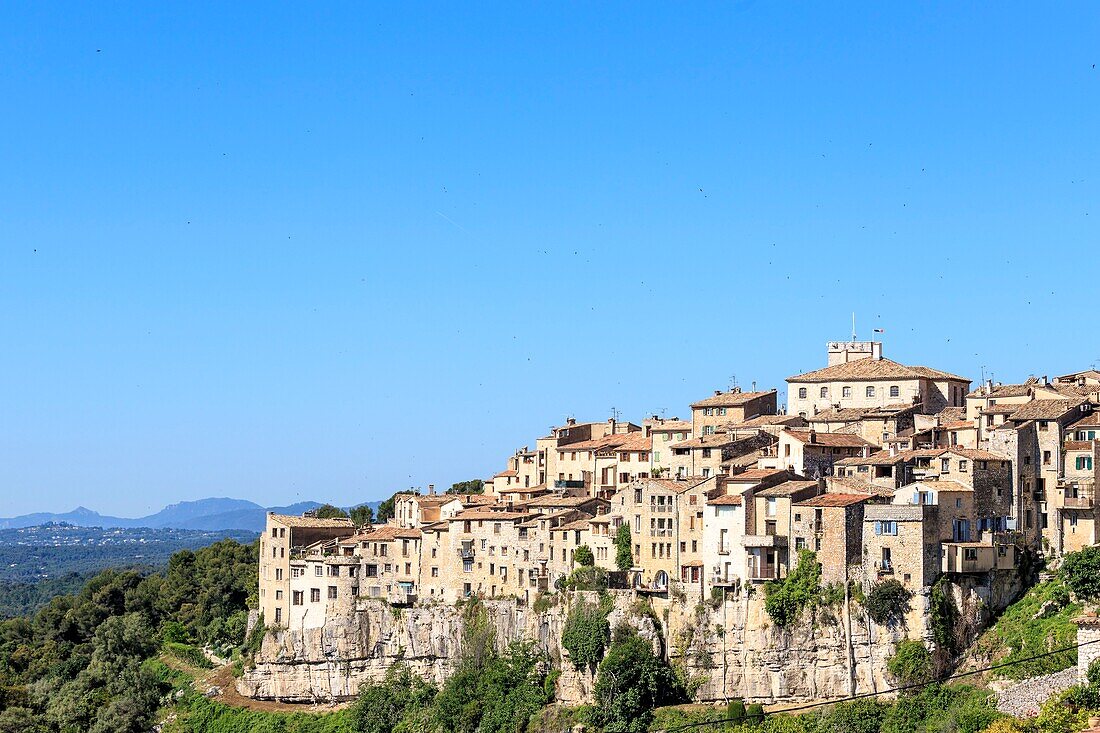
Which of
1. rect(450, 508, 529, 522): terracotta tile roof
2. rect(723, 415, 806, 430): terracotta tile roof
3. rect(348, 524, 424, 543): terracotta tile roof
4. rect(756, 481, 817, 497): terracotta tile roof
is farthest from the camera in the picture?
rect(723, 415, 806, 430): terracotta tile roof

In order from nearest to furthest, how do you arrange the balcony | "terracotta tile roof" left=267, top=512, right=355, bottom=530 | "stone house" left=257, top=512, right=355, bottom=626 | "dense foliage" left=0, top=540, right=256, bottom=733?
the balcony < "stone house" left=257, top=512, right=355, bottom=626 < "terracotta tile roof" left=267, top=512, right=355, bottom=530 < "dense foliage" left=0, top=540, right=256, bottom=733

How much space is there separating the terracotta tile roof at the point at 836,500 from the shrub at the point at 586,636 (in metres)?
9.29

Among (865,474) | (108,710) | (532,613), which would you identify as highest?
(865,474)

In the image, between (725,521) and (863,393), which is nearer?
(725,521)

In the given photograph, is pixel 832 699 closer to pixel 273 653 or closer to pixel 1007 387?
pixel 1007 387

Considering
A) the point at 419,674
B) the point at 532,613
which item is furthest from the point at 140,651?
the point at 532,613

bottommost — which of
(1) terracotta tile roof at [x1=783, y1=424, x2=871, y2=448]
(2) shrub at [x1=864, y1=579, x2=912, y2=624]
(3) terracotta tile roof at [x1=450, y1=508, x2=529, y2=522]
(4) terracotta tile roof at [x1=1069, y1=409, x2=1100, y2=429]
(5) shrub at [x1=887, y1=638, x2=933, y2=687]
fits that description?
(5) shrub at [x1=887, y1=638, x2=933, y2=687]

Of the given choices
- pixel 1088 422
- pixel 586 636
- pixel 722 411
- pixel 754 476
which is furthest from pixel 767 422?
pixel 1088 422

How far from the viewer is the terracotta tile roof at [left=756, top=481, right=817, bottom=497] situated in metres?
60.5

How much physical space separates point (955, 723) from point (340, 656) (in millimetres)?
28761

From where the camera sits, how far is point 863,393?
76.0m

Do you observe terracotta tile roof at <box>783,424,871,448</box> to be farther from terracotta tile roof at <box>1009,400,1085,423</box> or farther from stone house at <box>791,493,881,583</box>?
stone house at <box>791,493,881,583</box>

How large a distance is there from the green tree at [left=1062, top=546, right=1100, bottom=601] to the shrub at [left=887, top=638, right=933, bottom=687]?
225 inches

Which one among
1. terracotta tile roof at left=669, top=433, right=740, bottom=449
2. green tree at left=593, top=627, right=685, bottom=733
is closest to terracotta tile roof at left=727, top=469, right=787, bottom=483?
terracotta tile roof at left=669, top=433, right=740, bottom=449
